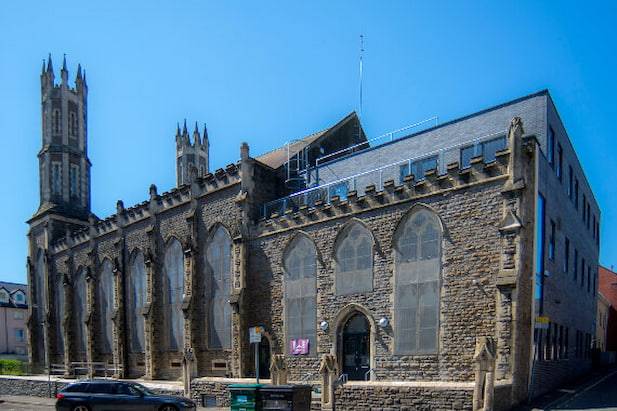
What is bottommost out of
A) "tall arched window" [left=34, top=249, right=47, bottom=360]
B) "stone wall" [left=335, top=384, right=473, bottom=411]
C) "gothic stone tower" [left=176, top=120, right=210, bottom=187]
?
"stone wall" [left=335, top=384, right=473, bottom=411]

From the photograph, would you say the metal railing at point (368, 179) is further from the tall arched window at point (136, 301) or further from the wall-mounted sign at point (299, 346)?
the tall arched window at point (136, 301)

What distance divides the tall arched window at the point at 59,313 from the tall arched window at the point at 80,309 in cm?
197

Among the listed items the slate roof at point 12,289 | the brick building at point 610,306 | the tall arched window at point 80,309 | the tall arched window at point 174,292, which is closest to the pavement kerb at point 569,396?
the tall arched window at point 174,292

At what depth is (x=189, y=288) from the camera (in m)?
29.4

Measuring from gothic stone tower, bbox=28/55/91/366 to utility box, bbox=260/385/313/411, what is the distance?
33.9 metres

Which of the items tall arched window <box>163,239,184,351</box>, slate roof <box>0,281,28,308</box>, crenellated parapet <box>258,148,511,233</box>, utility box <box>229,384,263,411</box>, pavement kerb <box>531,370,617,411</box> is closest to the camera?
utility box <box>229,384,263,411</box>

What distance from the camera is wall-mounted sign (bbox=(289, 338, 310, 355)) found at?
23.5 meters

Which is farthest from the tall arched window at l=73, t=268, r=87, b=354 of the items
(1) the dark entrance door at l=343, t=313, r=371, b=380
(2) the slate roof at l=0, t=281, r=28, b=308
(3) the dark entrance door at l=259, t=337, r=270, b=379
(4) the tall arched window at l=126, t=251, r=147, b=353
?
(2) the slate roof at l=0, t=281, r=28, b=308

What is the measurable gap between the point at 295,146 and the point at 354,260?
12.3 m

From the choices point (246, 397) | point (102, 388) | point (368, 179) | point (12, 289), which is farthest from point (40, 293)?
point (246, 397)

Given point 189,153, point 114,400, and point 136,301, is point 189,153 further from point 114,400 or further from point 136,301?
point 114,400

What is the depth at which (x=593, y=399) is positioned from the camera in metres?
17.9

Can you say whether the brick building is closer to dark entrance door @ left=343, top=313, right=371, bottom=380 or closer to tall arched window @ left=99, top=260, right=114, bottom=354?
dark entrance door @ left=343, top=313, right=371, bottom=380

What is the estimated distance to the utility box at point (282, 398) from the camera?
1395cm
